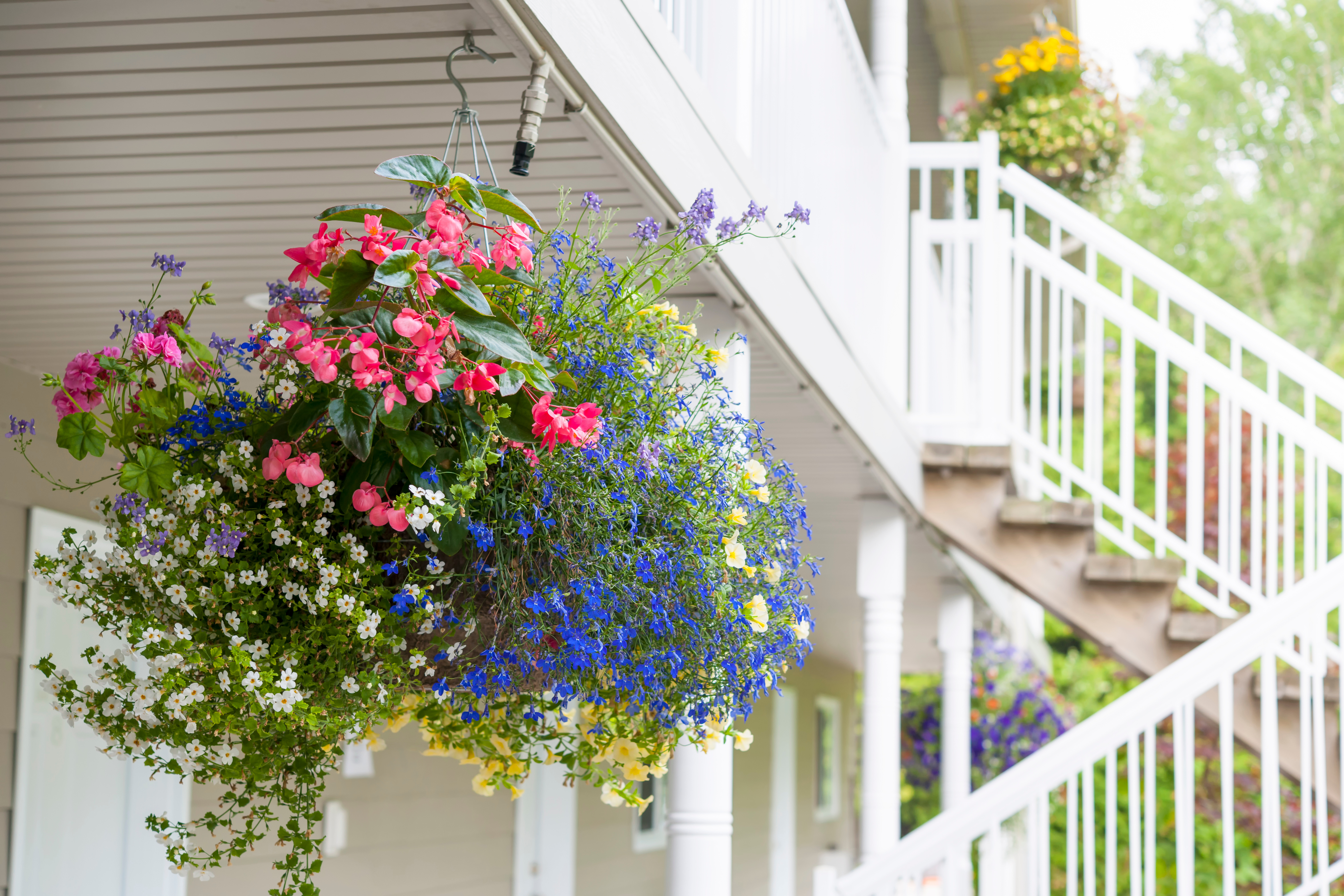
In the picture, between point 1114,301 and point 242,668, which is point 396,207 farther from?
point 1114,301

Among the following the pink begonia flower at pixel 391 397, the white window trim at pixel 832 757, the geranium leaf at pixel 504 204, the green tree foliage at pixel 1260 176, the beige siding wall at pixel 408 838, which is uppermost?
the green tree foliage at pixel 1260 176

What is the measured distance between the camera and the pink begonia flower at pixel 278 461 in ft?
4.68

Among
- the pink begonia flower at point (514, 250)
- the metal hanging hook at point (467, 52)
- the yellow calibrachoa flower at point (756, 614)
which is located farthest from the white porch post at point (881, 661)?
the pink begonia flower at point (514, 250)

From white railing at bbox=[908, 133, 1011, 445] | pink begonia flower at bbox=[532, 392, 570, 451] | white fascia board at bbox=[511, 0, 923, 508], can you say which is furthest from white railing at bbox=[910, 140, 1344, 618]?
pink begonia flower at bbox=[532, 392, 570, 451]

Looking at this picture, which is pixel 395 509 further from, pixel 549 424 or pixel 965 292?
pixel 965 292

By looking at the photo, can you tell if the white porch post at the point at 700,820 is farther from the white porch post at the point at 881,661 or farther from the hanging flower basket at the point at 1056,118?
the hanging flower basket at the point at 1056,118

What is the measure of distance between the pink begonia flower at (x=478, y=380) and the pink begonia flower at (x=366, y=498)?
14 centimetres

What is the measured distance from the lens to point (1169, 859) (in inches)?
439

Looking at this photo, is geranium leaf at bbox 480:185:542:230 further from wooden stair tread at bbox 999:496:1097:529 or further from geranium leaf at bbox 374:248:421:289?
wooden stair tread at bbox 999:496:1097:529

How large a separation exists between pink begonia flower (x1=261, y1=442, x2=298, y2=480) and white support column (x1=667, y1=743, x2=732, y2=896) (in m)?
1.16

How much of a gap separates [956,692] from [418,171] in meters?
4.63

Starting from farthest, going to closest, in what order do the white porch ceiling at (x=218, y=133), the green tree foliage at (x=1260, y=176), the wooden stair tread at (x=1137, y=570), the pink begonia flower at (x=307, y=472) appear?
the green tree foliage at (x=1260, y=176) < the wooden stair tread at (x=1137, y=570) < the white porch ceiling at (x=218, y=133) < the pink begonia flower at (x=307, y=472)

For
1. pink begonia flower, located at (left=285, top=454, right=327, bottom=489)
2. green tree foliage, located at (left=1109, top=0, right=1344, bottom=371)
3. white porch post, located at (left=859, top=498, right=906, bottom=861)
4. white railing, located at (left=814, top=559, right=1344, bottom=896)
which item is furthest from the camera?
green tree foliage, located at (left=1109, top=0, right=1344, bottom=371)

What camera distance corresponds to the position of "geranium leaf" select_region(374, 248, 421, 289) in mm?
1307
